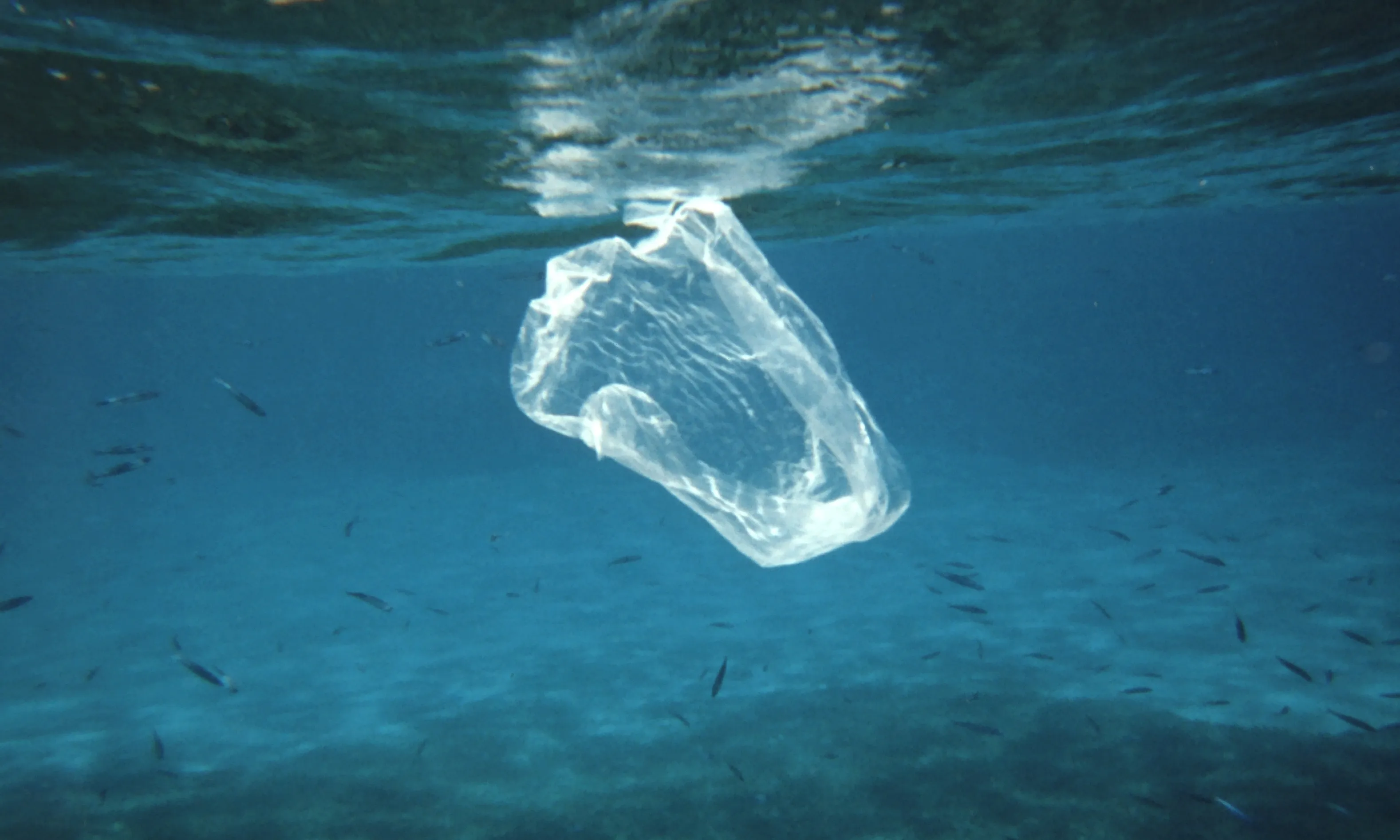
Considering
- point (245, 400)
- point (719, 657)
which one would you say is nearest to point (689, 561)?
point (719, 657)

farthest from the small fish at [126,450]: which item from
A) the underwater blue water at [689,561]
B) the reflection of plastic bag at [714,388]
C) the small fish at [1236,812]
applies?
the small fish at [1236,812]

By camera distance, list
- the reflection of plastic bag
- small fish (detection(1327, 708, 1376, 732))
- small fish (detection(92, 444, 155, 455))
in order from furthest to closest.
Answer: small fish (detection(92, 444, 155, 455)), small fish (detection(1327, 708, 1376, 732)), the reflection of plastic bag

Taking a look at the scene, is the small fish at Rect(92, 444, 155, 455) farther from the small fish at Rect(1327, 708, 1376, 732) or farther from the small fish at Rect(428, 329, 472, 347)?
the small fish at Rect(1327, 708, 1376, 732)

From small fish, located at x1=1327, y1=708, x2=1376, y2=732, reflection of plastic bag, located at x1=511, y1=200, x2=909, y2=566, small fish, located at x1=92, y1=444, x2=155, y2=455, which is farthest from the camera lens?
small fish, located at x1=92, y1=444, x2=155, y2=455

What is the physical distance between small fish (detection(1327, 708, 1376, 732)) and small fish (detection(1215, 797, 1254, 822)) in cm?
116

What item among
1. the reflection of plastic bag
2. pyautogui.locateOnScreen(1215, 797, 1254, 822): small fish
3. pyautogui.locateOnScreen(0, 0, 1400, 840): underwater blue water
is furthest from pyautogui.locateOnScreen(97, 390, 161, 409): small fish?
pyautogui.locateOnScreen(1215, 797, 1254, 822): small fish

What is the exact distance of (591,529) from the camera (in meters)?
19.5

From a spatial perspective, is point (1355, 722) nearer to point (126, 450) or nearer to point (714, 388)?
point (714, 388)

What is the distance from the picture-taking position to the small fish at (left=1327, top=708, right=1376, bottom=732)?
243 inches

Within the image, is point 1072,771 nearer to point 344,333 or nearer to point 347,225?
point 347,225

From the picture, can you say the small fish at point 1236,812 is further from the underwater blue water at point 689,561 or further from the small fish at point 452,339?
the small fish at point 452,339

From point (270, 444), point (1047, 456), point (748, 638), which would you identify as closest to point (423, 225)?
point (748, 638)

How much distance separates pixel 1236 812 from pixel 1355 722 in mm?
1959

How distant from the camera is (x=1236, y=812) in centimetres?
522
